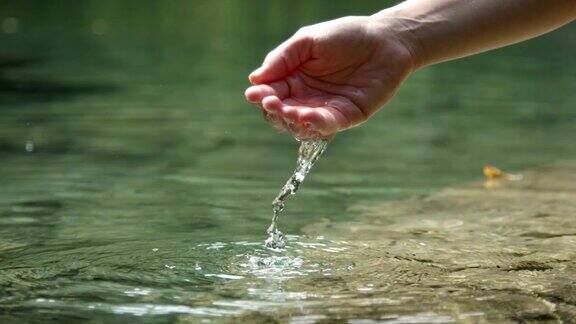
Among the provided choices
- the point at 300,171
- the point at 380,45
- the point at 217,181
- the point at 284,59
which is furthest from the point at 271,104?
the point at 217,181

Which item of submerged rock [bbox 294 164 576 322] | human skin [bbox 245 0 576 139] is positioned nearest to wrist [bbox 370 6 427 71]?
human skin [bbox 245 0 576 139]

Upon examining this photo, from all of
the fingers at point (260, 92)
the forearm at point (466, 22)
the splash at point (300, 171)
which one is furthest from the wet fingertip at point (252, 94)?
the forearm at point (466, 22)

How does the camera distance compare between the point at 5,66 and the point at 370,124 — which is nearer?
the point at 370,124

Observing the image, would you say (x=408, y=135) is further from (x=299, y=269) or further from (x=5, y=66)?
(x=5, y=66)

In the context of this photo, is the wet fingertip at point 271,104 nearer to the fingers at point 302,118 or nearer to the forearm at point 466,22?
the fingers at point 302,118

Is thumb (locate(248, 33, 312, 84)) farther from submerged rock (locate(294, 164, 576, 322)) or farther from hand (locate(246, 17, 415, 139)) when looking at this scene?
submerged rock (locate(294, 164, 576, 322))

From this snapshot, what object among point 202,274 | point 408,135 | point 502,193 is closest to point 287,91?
point 202,274

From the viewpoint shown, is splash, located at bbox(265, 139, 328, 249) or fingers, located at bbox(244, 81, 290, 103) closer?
fingers, located at bbox(244, 81, 290, 103)

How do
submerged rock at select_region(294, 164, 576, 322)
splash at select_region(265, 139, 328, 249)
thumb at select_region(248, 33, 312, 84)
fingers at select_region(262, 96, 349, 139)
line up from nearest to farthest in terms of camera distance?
submerged rock at select_region(294, 164, 576, 322) → fingers at select_region(262, 96, 349, 139) → thumb at select_region(248, 33, 312, 84) → splash at select_region(265, 139, 328, 249)
